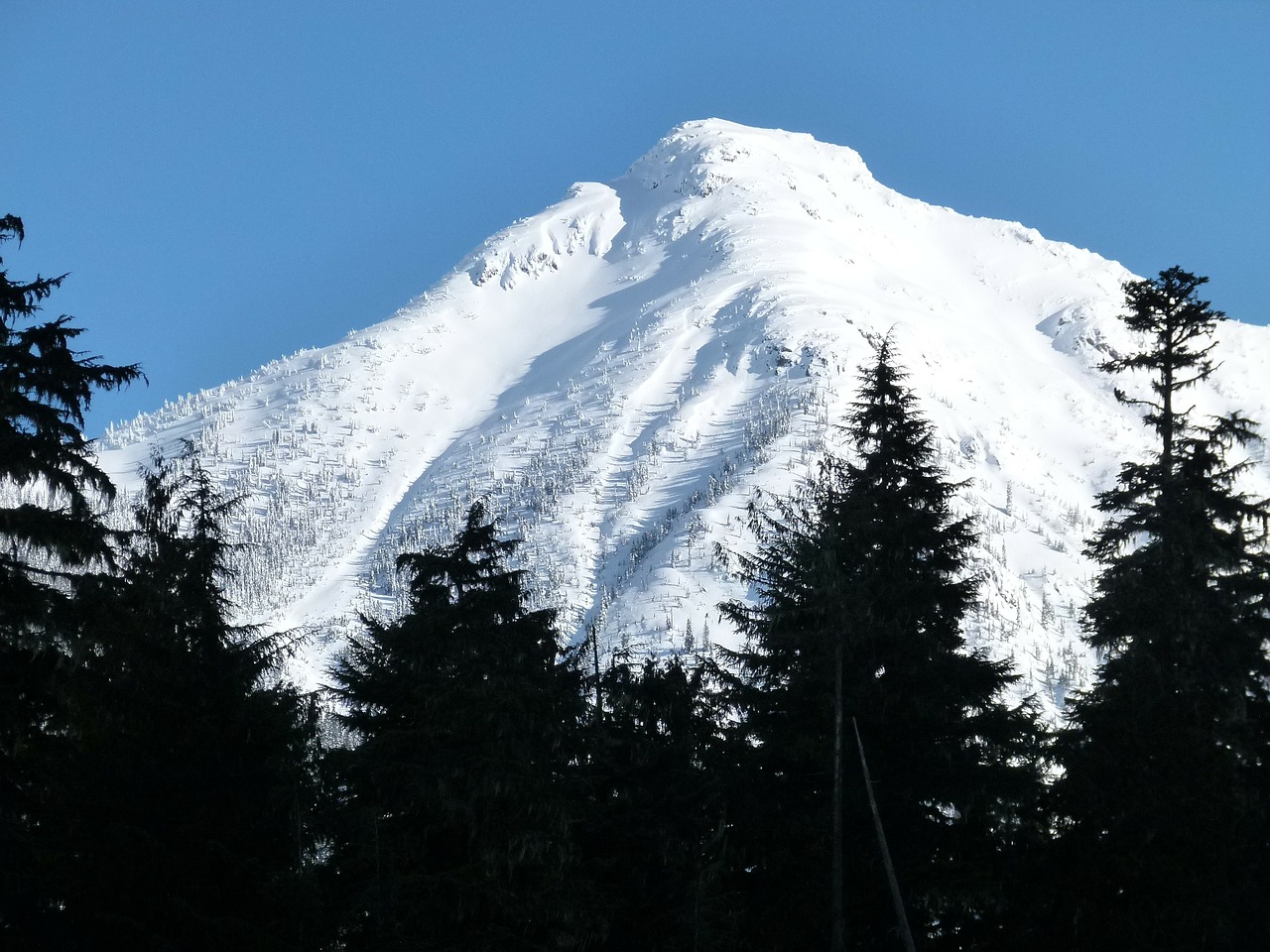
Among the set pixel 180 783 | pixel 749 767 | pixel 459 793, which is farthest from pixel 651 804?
pixel 180 783

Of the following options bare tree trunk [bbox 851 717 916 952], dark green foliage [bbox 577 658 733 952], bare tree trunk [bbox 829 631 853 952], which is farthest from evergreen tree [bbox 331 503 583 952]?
bare tree trunk [bbox 851 717 916 952]

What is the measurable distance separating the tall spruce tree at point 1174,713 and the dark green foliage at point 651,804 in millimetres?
7373

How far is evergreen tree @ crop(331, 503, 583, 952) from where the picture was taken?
75.3ft

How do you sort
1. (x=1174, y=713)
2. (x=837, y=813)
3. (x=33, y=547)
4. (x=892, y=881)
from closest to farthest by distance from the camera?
(x=33, y=547) → (x=892, y=881) → (x=837, y=813) → (x=1174, y=713)

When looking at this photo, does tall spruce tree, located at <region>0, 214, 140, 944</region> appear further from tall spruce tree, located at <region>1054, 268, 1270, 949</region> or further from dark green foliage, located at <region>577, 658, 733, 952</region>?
tall spruce tree, located at <region>1054, 268, 1270, 949</region>

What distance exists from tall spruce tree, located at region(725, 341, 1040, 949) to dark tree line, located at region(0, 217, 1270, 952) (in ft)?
0.25

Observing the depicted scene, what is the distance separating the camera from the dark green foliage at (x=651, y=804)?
86.6 ft

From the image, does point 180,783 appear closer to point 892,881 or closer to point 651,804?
point 651,804

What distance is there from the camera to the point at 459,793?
76.3 ft

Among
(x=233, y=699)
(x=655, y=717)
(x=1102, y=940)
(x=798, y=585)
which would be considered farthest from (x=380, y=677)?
(x=1102, y=940)

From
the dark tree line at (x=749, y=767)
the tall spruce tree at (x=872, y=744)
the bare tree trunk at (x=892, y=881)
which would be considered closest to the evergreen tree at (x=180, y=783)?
the dark tree line at (x=749, y=767)

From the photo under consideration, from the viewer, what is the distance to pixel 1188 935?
22484mm

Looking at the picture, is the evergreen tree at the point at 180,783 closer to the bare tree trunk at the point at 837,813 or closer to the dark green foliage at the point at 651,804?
the dark green foliage at the point at 651,804

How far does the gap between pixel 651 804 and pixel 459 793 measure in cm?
612
